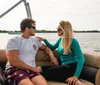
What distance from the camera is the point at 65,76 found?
2.99 m

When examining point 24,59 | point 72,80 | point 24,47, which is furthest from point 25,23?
point 72,80

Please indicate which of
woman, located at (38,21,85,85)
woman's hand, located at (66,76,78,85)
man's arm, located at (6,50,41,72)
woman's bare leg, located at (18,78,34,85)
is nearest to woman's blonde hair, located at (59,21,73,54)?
woman, located at (38,21,85,85)

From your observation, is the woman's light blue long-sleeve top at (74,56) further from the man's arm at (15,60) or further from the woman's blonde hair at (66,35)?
the man's arm at (15,60)

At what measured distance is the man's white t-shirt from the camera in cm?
283

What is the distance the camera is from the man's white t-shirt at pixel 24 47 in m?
2.83

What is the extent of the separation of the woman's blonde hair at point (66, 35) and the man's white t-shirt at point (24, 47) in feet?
1.12

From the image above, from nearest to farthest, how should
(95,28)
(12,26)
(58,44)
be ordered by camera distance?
(58,44) → (95,28) → (12,26)

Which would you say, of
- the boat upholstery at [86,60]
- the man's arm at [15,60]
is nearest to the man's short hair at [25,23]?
the man's arm at [15,60]

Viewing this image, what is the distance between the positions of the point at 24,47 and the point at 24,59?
13 centimetres

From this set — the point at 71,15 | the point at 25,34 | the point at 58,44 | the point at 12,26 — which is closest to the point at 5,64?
the point at 25,34

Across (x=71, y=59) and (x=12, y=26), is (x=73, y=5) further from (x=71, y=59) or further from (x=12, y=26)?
(x=71, y=59)

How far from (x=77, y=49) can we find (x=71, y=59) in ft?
0.53

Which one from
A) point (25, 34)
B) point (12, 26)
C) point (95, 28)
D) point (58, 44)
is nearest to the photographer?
point (25, 34)

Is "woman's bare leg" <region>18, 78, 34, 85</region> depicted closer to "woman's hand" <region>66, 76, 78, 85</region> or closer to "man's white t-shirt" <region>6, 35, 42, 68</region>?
"man's white t-shirt" <region>6, 35, 42, 68</region>
